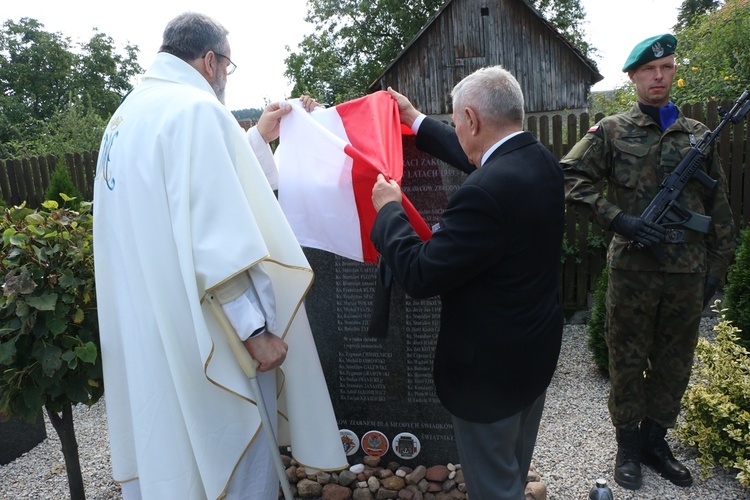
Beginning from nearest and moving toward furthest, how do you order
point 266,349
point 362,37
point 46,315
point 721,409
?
point 266,349
point 46,315
point 721,409
point 362,37

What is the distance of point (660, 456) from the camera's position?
11.3 feet

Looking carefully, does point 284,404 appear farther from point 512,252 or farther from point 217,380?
point 512,252

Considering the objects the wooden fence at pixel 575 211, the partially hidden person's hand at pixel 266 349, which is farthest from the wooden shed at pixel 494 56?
the partially hidden person's hand at pixel 266 349

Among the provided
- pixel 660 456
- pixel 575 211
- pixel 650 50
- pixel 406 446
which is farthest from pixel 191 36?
pixel 575 211

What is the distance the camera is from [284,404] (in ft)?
8.81

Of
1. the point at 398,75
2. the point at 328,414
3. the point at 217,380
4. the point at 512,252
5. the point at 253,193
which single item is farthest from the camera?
the point at 398,75

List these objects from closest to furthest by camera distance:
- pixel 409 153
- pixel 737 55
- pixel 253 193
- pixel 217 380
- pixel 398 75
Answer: pixel 217 380 < pixel 253 193 < pixel 409 153 < pixel 737 55 < pixel 398 75

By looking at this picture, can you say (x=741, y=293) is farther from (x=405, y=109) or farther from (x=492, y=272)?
(x=492, y=272)

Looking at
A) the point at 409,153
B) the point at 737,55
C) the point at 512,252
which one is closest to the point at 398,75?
the point at 737,55

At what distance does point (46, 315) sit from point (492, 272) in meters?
2.16

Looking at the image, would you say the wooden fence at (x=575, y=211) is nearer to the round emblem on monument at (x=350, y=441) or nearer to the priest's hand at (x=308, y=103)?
the round emblem on monument at (x=350, y=441)

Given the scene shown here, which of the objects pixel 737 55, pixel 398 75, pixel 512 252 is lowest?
pixel 512 252

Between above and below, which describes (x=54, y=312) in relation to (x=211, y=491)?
above

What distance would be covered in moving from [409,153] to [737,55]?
23.8 feet
